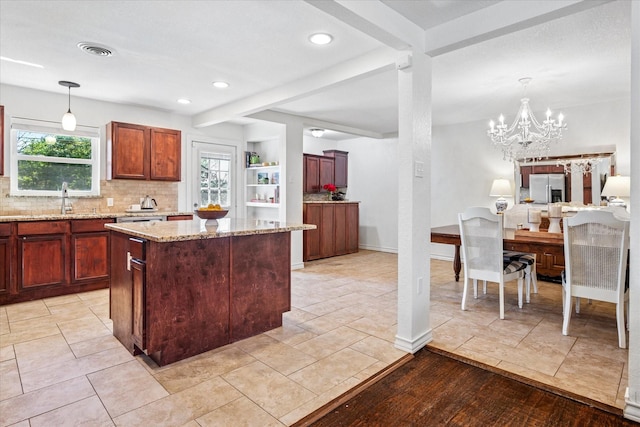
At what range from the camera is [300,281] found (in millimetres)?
4777

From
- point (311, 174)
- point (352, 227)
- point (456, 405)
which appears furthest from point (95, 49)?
point (352, 227)

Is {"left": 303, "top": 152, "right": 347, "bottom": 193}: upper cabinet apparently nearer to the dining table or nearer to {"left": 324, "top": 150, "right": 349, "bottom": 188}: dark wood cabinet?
{"left": 324, "top": 150, "right": 349, "bottom": 188}: dark wood cabinet

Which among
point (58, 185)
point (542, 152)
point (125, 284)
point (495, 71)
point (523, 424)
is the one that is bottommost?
point (523, 424)

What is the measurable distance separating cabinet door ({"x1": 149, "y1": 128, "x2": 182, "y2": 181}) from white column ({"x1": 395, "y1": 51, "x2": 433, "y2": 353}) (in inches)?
142

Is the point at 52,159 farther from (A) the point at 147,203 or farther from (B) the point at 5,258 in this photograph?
(B) the point at 5,258

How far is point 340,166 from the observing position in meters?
7.59

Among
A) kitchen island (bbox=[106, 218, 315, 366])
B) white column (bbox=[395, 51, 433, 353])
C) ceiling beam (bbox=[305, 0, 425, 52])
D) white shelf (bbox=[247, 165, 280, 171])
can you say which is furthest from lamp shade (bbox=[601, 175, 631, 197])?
white shelf (bbox=[247, 165, 280, 171])

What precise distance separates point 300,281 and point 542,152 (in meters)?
3.88

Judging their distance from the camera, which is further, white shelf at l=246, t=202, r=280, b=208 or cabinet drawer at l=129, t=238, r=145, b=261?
white shelf at l=246, t=202, r=280, b=208

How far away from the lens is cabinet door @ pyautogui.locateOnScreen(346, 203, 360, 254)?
23.1 ft

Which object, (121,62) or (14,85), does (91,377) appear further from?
(14,85)

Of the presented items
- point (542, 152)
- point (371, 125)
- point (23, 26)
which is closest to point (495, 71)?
point (542, 152)

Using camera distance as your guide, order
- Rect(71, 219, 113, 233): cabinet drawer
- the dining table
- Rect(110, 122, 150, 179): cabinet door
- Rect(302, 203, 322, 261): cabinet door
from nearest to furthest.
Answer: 1. the dining table
2. Rect(71, 219, 113, 233): cabinet drawer
3. Rect(110, 122, 150, 179): cabinet door
4. Rect(302, 203, 322, 261): cabinet door

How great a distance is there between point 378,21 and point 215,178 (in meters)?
4.39
